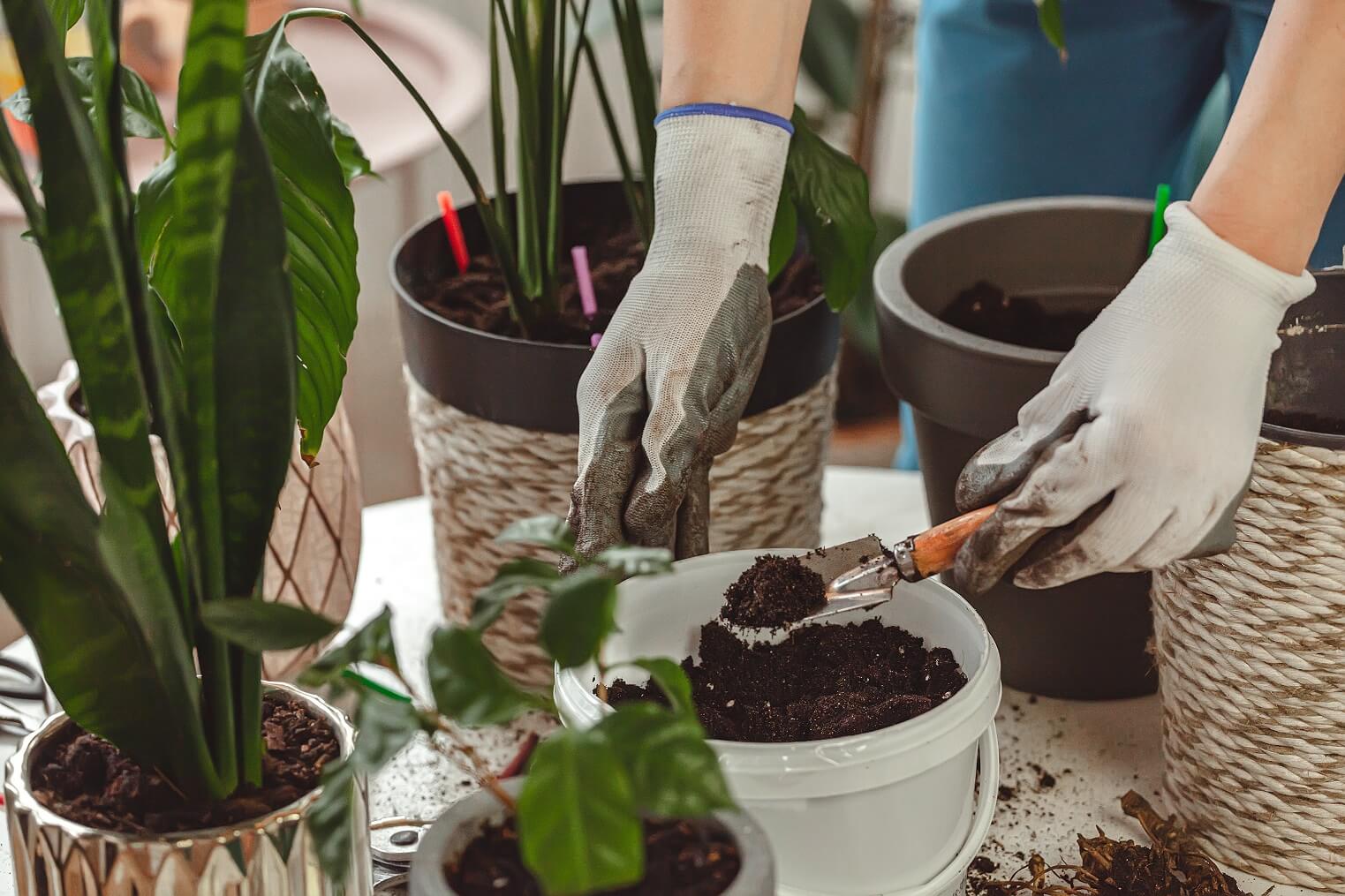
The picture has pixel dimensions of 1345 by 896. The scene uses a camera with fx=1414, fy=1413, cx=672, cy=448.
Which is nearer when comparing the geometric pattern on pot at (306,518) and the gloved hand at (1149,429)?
the gloved hand at (1149,429)

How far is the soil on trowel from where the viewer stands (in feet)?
3.19

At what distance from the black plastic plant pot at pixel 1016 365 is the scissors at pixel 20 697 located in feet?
1.86

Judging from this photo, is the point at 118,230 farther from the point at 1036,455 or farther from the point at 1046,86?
the point at 1046,86

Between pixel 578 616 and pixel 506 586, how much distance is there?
4cm

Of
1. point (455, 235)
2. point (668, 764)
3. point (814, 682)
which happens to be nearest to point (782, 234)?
point (455, 235)

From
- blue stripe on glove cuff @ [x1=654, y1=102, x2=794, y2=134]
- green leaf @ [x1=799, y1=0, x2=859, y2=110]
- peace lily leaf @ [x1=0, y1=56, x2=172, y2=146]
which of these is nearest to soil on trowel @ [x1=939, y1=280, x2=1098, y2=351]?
blue stripe on glove cuff @ [x1=654, y1=102, x2=794, y2=134]

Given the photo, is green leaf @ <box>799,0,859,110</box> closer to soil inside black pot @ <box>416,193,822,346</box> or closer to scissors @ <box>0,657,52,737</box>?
soil inside black pot @ <box>416,193,822,346</box>

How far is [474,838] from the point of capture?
1.72ft

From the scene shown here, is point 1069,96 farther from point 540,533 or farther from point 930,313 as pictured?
point 540,533

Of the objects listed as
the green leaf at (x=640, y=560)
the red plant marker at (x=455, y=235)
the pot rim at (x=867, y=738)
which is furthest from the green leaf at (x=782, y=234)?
the green leaf at (x=640, y=560)

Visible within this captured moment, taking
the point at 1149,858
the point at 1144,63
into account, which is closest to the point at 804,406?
the point at 1149,858

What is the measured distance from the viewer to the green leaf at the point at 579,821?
413mm

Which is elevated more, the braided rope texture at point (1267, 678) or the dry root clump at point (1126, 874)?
the braided rope texture at point (1267, 678)

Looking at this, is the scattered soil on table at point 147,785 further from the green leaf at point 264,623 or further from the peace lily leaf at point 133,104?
the peace lily leaf at point 133,104
